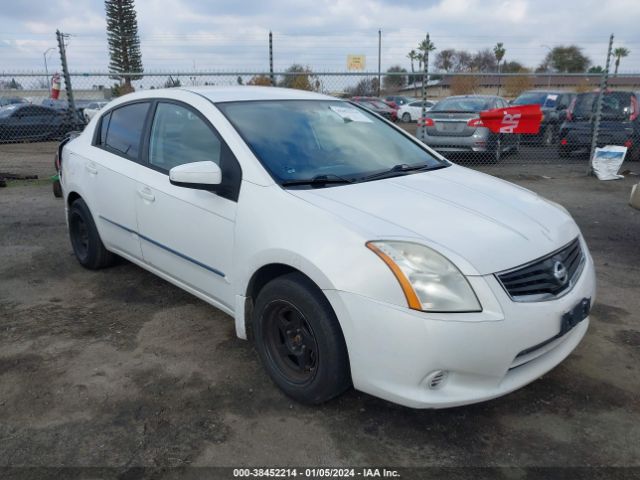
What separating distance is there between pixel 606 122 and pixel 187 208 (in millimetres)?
10138

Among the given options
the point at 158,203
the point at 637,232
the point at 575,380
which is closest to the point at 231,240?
the point at 158,203

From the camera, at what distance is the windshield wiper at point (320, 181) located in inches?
115

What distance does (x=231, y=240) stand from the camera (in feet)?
9.78

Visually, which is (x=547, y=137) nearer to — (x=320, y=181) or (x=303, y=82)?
(x=303, y=82)

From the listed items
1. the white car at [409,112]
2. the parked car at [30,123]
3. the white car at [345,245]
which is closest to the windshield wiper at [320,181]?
the white car at [345,245]

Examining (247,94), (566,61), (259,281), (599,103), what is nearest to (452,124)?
(599,103)

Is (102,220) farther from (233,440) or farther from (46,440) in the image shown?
(233,440)

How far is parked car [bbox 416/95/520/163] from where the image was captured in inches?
407

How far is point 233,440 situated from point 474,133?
906 centimetres

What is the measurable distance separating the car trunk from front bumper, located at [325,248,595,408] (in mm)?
8397

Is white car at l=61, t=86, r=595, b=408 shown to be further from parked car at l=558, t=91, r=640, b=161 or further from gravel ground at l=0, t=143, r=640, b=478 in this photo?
parked car at l=558, t=91, r=640, b=161

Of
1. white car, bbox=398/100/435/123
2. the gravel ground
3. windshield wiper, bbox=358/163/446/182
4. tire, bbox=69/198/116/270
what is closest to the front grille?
the gravel ground

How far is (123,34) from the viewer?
39.0m

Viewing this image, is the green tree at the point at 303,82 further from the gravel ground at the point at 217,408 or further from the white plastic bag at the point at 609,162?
the gravel ground at the point at 217,408
